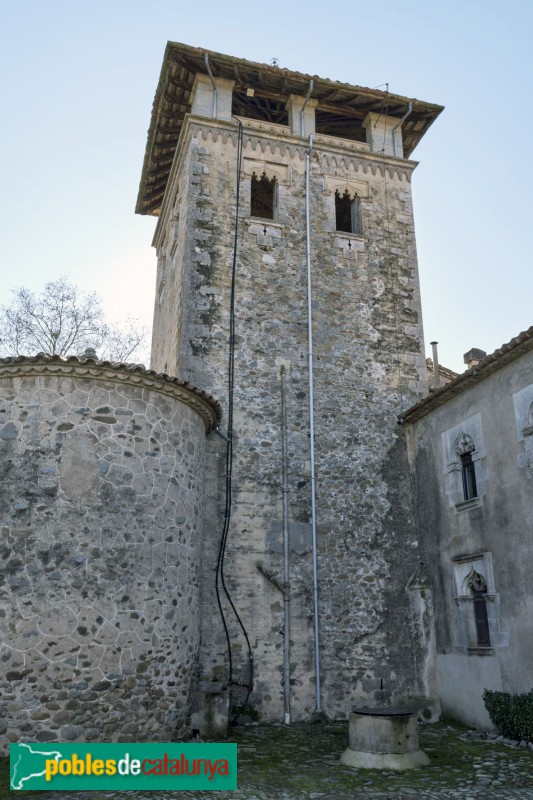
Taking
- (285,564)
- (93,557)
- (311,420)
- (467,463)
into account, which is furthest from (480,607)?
(93,557)

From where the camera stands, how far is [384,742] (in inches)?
336

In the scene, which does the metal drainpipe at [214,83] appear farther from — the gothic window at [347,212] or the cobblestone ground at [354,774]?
the cobblestone ground at [354,774]

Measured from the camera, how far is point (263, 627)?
39.0 ft

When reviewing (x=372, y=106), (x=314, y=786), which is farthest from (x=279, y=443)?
(x=372, y=106)

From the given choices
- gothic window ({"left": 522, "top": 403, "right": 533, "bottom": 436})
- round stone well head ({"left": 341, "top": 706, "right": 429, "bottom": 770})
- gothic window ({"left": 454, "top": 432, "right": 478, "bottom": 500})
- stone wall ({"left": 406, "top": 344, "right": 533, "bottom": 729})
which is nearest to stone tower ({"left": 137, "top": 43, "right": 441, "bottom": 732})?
stone wall ({"left": 406, "top": 344, "right": 533, "bottom": 729})

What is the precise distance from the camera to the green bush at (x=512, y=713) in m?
9.58

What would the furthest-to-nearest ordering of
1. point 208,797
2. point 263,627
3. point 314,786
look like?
point 263,627 → point 314,786 → point 208,797

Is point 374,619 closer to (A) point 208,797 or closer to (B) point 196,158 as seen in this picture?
(A) point 208,797

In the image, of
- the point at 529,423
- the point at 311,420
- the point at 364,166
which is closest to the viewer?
the point at 529,423

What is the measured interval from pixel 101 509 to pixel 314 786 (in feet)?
14.4

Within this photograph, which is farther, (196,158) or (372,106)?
(372,106)

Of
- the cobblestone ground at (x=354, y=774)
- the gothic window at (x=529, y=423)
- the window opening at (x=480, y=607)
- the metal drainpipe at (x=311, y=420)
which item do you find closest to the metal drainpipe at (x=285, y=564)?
the metal drainpipe at (x=311, y=420)

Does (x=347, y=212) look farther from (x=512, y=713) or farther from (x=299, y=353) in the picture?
(x=512, y=713)

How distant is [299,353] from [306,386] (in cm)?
75
